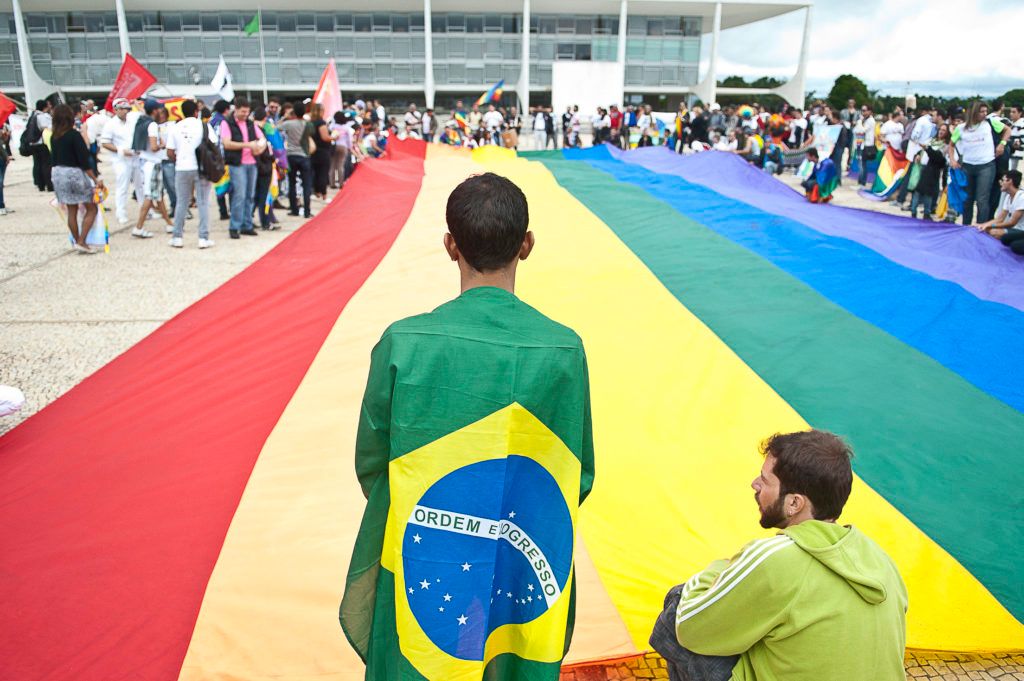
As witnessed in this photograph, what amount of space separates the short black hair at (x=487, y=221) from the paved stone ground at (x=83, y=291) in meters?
3.19

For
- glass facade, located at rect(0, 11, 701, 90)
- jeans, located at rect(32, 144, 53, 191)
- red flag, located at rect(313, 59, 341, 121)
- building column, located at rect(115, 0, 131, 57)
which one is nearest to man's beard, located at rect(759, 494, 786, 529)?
red flag, located at rect(313, 59, 341, 121)

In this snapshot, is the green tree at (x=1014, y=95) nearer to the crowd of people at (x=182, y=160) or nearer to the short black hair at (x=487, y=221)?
the crowd of people at (x=182, y=160)

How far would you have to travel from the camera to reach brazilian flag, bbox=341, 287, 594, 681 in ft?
4.24

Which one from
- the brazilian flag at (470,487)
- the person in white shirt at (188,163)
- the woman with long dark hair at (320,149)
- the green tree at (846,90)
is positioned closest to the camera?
the brazilian flag at (470,487)

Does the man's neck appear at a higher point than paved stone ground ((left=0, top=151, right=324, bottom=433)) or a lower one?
higher

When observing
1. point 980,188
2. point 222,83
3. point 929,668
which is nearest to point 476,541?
point 929,668

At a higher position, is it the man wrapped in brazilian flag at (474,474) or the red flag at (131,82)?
the red flag at (131,82)

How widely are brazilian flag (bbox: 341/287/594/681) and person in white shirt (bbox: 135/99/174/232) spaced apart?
24.3ft

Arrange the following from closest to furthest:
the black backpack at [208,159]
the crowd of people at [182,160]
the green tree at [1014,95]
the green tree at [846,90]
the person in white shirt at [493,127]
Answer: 1. the crowd of people at [182,160]
2. the black backpack at [208,159]
3. the person in white shirt at [493,127]
4. the green tree at [1014,95]
5. the green tree at [846,90]

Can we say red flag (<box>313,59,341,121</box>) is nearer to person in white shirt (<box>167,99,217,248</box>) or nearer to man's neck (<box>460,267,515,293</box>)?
person in white shirt (<box>167,99,217,248</box>)

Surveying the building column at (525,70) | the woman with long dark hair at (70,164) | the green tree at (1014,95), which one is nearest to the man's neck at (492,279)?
the woman with long dark hair at (70,164)

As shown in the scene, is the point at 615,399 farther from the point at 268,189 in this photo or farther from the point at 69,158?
the point at 268,189

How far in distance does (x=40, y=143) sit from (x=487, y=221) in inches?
436

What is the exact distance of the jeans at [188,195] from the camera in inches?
280
